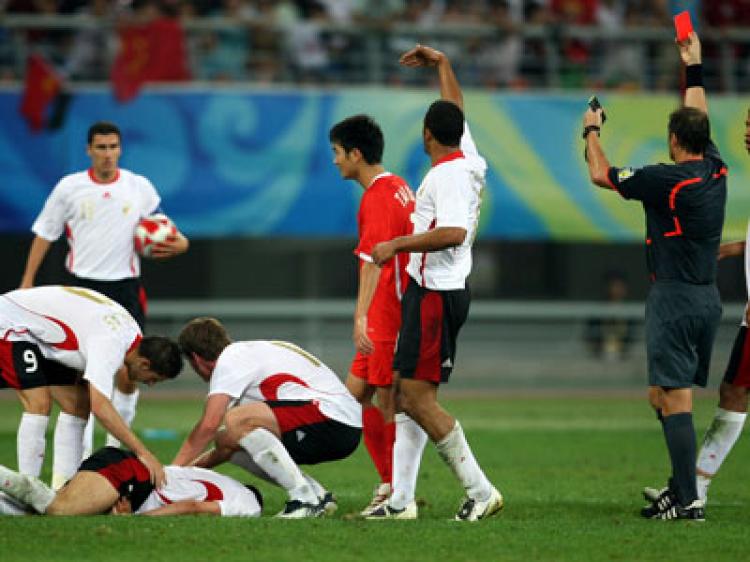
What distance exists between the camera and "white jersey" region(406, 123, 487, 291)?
27.9ft

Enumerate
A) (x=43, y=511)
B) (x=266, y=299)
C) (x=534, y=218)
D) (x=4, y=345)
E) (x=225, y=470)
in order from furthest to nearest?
(x=266, y=299)
(x=534, y=218)
(x=225, y=470)
(x=4, y=345)
(x=43, y=511)

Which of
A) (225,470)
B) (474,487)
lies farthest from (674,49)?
(474,487)

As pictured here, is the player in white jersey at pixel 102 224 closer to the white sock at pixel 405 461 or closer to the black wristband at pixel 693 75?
the white sock at pixel 405 461

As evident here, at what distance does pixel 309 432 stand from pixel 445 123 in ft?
6.68

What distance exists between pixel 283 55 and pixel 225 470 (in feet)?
38.0

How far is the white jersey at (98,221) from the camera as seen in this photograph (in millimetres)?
11836

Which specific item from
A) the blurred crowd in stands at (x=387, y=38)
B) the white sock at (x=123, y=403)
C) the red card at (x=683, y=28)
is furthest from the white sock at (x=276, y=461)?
the blurred crowd in stands at (x=387, y=38)

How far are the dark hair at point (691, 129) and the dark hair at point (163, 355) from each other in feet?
10.6

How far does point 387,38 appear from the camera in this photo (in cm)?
2291

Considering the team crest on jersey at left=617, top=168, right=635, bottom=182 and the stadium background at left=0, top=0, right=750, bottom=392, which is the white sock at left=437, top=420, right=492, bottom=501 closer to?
the team crest on jersey at left=617, top=168, right=635, bottom=182

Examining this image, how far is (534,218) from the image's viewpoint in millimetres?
22219

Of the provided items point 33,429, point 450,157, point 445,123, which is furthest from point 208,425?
point 445,123

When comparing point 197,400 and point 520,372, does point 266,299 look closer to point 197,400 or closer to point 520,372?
point 520,372

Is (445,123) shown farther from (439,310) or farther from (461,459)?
(461,459)
